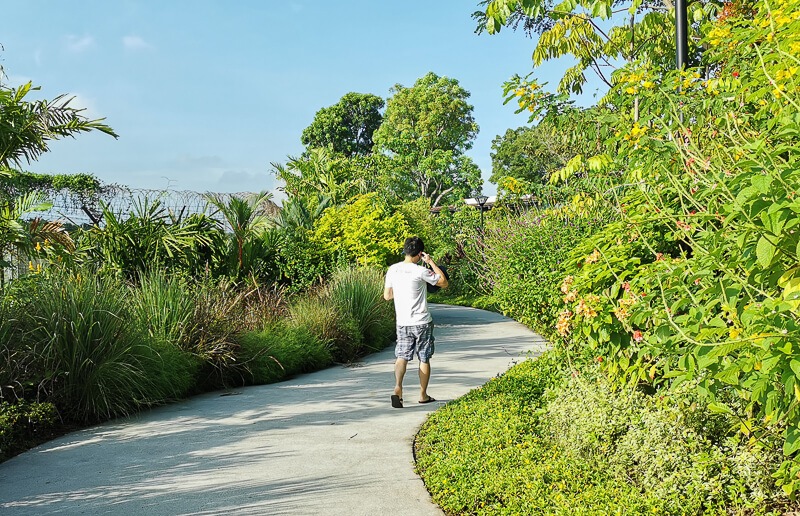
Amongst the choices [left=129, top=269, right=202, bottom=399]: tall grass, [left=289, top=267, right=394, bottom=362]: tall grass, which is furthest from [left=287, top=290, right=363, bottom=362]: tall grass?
[left=129, top=269, right=202, bottom=399]: tall grass

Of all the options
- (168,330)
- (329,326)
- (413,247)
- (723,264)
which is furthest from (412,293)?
(723,264)

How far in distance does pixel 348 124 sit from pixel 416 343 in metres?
46.6

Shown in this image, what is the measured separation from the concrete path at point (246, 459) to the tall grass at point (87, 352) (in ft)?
0.96

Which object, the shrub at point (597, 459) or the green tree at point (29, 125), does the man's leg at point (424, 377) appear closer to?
the shrub at point (597, 459)

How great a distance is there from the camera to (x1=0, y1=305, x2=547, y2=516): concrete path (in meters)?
4.12

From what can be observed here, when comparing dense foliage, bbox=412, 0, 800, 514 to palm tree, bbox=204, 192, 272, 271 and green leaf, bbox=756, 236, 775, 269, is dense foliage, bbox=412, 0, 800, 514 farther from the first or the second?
palm tree, bbox=204, 192, 272, 271

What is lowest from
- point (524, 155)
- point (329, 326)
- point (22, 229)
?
point (329, 326)

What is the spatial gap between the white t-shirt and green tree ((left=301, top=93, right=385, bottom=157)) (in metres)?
44.1

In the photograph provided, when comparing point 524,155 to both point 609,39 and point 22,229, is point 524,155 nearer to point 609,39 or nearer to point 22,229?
point 609,39

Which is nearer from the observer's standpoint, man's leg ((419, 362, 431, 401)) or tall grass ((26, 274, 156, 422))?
tall grass ((26, 274, 156, 422))

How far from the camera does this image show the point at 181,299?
7.80 meters

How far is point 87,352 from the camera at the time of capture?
634 cm

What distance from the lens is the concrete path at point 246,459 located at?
412 centimetres

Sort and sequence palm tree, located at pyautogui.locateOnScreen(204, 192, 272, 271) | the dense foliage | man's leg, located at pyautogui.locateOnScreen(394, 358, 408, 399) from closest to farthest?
1. the dense foliage
2. man's leg, located at pyautogui.locateOnScreen(394, 358, 408, 399)
3. palm tree, located at pyautogui.locateOnScreen(204, 192, 272, 271)
